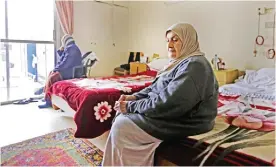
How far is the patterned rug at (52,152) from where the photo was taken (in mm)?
1878

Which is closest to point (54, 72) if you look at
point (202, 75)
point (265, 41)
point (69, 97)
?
point (69, 97)

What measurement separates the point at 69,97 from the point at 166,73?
56.7 inches

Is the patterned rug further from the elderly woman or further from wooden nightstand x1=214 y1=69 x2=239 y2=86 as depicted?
wooden nightstand x1=214 y1=69 x2=239 y2=86

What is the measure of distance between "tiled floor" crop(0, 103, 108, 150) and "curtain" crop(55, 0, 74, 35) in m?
1.54

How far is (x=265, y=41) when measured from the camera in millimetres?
3295

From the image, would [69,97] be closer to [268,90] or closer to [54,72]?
[54,72]

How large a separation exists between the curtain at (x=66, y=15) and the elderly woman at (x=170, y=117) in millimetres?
3253

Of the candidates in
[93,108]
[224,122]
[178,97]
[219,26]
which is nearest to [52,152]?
[93,108]

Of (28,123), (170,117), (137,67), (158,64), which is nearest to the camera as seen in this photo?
(170,117)

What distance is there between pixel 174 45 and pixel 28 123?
2.24 metres

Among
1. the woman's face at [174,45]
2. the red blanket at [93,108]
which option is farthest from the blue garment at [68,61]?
the woman's face at [174,45]

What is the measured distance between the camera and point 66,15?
416 centimetres

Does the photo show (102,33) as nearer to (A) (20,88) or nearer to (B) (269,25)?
(A) (20,88)

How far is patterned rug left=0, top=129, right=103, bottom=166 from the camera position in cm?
188
